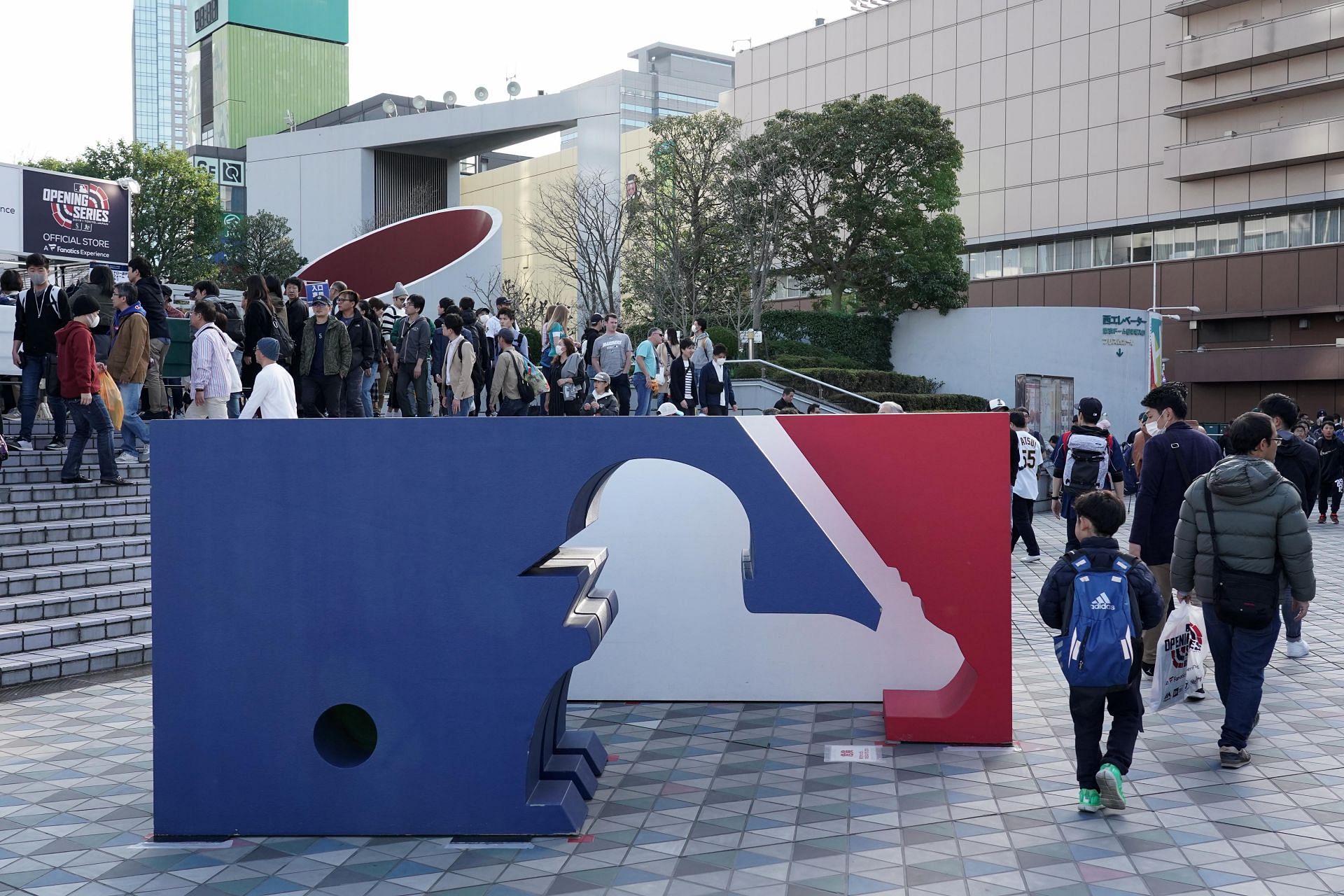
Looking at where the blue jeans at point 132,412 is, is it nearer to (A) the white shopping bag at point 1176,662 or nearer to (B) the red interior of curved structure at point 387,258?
(A) the white shopping bag at point 1176,662

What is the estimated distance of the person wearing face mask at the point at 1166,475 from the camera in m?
6.39

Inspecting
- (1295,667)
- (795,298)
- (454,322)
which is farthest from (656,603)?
(795,298)

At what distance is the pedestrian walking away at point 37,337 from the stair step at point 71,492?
3.17 feet

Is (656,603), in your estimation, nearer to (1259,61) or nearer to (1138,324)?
(1138,324)

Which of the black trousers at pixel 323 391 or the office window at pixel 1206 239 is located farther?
the office window at pixel 1206 239

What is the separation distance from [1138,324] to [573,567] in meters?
29.2

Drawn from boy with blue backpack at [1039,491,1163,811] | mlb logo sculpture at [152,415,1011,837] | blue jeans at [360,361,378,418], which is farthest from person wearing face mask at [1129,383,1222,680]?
blue jeans at [360,361,378,418]

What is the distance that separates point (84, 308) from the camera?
30.2ft

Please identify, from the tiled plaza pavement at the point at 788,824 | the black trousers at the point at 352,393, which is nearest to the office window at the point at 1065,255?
the black trousers at the point at 352,393

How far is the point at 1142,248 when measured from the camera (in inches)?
1531

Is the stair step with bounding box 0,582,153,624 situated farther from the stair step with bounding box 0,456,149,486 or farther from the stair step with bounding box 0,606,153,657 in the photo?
the stair step with bounding box 0,456,149,486

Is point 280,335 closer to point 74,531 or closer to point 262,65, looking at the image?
point 74,531

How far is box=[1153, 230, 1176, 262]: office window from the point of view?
3816 centimetres

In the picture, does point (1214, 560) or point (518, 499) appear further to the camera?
point (1214, 560)
